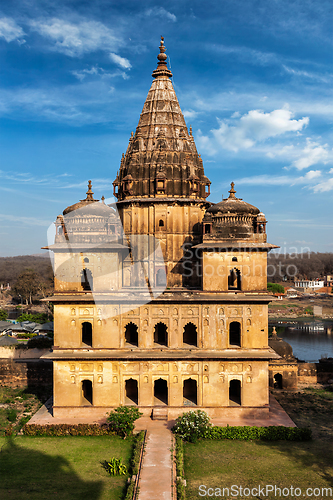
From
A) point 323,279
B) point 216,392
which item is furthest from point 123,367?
point 323,279

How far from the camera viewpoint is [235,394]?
27.2m

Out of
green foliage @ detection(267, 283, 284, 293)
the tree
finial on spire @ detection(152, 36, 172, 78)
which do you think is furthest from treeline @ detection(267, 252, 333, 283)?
finial on spire @ detection(152, 36, 172, 78)

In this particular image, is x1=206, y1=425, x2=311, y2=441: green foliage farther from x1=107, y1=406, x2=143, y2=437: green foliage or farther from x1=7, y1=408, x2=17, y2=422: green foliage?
x1=7, y1=408, x2=17, y2=422: green foliage

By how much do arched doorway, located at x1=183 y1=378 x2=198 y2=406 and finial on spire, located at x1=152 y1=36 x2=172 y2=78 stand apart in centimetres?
2173

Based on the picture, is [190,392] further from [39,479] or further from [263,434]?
[39,479]

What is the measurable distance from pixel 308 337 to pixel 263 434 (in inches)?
1687

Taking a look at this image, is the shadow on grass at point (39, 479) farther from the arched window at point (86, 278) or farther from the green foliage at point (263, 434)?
the arched window at point (86, 278)

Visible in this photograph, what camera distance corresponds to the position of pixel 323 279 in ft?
389

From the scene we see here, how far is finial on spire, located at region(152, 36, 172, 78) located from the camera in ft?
103

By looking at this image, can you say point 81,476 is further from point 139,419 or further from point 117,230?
point 117,230

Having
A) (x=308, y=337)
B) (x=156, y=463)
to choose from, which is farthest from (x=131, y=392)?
(x=308, y=337)

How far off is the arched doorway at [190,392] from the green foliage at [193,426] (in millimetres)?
2575

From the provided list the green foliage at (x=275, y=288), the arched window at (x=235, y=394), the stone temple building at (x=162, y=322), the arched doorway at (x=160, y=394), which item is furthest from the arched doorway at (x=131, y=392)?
the green foliage at (x=275, y=288)

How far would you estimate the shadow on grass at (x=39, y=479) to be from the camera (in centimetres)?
1739
